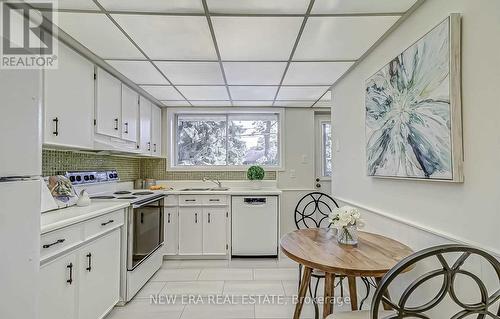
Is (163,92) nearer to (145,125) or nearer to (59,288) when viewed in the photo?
(145,125)

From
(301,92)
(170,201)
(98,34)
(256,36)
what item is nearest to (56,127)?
(98,34)

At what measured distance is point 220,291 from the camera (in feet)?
8.86

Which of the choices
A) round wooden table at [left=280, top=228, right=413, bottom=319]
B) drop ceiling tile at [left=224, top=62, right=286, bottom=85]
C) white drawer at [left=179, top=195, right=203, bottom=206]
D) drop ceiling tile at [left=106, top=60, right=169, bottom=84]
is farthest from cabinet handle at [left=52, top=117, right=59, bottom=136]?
white drawer at [left=179, top=195, right=203, bottom=206]

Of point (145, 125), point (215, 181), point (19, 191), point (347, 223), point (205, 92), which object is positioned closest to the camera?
point (19, 191)

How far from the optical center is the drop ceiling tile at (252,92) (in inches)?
127

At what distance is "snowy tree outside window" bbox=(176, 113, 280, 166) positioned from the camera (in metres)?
4.34

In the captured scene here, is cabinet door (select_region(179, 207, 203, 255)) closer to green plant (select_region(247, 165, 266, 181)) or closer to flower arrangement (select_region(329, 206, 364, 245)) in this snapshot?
green plant (select_region(247, 165, 266, 181))

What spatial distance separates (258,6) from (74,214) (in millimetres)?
1859

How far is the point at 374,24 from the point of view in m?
1.82

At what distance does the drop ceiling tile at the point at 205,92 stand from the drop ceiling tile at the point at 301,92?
0.76 metres

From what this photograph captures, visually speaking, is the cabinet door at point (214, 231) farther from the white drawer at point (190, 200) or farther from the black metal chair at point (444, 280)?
the black metal chair at point (444, 280)

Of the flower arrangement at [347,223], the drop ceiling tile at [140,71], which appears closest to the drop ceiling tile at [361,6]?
the flower arrangement at [347,223]

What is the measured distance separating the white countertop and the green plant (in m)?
1.93

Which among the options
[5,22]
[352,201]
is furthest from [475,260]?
[5,22]
